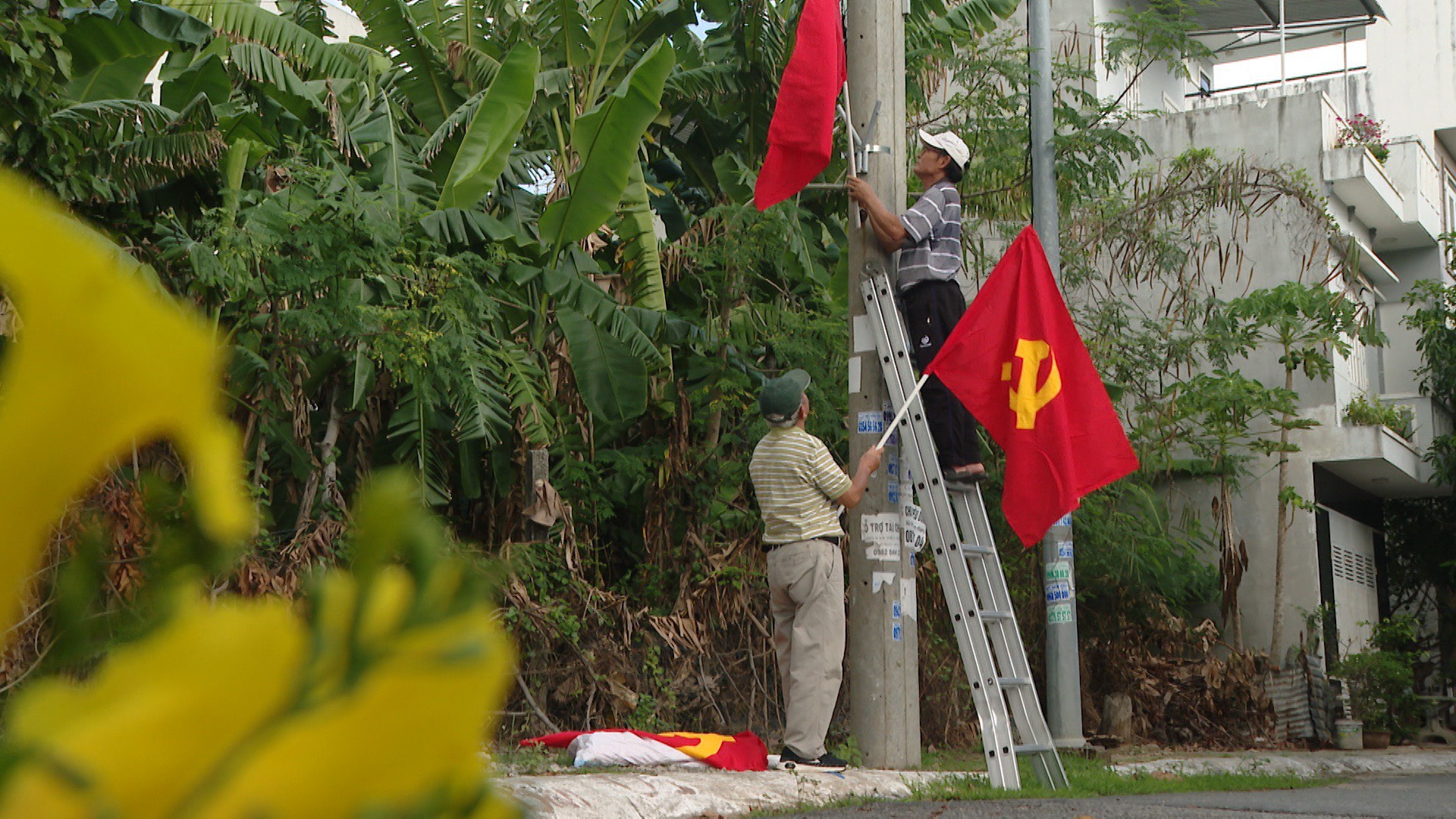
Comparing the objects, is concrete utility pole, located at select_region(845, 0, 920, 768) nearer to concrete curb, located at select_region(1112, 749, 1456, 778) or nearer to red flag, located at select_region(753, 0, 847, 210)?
red flag, located at select_region(753, 0, 847, 210)

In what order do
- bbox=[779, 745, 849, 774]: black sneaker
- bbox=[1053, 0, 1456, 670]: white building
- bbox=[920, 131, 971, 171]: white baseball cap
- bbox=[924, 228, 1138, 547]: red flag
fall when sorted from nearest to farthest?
bbox=[779, 745, 849, 774]: black sneaker → bbox=[924, 228, 1138, 547]: red flag → bbox=[920, 131, 971, 171]: white baseball cap → bbox=[1053, 0, 1456, 670]: white building

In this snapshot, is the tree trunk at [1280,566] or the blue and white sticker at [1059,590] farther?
the tree trunk at [1280,566]

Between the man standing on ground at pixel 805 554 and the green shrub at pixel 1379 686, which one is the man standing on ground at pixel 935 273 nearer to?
the man standing on ground at pixel 805 554

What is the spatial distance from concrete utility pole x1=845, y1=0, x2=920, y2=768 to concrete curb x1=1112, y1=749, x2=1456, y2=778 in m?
1.50

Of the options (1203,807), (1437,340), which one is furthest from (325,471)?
(1437,340)

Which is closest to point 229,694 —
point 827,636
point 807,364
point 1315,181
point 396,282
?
point 827,636

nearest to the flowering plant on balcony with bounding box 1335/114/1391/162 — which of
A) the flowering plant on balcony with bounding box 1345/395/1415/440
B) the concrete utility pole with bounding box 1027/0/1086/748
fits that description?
the flowering plant on balcony with bounding box 1345/395/1415/440

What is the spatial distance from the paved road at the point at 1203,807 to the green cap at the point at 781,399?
1841mm

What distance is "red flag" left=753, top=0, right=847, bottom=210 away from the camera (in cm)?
606

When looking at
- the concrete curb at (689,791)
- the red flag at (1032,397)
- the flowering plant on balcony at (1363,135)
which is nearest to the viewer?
the concrete curb at (689,791)

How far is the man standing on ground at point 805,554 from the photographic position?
5.54 meters

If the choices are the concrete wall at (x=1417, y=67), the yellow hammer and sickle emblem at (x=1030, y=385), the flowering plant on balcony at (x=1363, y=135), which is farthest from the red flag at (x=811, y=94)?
the concrete wall at (x=1417, y=67)

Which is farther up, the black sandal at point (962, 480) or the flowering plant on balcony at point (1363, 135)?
the flowering plant on balcony at point (1363, 135)

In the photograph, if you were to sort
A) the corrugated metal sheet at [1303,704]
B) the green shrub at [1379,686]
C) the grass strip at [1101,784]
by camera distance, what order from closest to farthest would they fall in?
the grass strip at [1101,784], the corrugated metal sheet at [1303,704], the green shrub at [1379,686]
